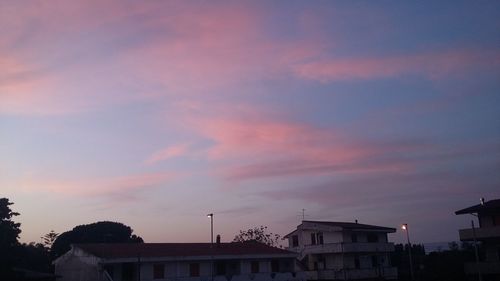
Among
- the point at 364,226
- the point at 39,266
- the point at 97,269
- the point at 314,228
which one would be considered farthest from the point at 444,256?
the point at 39,266

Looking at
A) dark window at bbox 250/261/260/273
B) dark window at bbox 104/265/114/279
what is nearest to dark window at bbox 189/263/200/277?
dark window at bbox 250/261/260/273

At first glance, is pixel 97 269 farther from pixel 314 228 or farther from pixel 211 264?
pixel 314 228

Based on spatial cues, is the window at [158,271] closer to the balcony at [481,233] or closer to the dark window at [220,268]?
the dark window at [220,268]

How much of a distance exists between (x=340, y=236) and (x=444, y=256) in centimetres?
1285

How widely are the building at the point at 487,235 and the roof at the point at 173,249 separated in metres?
18.3

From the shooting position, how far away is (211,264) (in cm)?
5141

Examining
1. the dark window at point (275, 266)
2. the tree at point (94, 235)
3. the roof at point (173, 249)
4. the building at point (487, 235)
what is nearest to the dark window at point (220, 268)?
the roof at point (173, 249)

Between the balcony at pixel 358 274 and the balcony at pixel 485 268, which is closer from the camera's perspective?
the balcony at pixel 485 268

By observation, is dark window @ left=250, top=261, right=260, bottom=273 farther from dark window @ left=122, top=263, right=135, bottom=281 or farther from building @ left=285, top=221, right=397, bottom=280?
dark window @ left=122, top=263, right=135, bottom=281

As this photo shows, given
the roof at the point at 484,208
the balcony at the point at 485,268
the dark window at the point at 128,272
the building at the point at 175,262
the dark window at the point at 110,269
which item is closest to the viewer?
the dark window at the point at 110,269

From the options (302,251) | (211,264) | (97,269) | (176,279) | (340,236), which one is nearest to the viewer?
(97,269)

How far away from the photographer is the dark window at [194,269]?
49.8 metres

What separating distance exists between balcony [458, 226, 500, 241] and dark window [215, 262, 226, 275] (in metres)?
24.2

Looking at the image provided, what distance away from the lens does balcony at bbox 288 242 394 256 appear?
6247 centimetres
